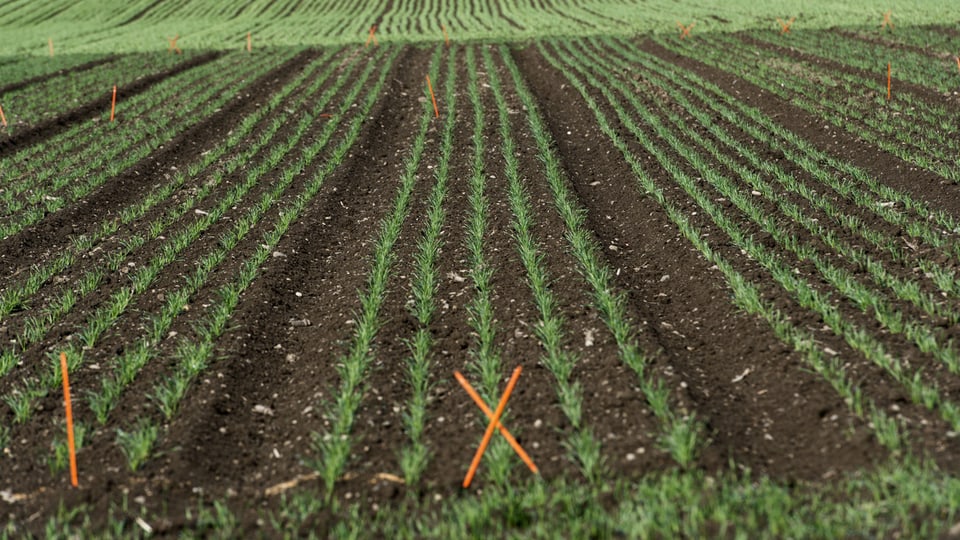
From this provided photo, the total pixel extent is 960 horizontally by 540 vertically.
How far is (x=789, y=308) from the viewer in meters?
6.33

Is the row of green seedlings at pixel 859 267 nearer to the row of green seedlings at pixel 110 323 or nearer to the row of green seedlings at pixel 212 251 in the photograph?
the row of green seedlings at pixel 212 251

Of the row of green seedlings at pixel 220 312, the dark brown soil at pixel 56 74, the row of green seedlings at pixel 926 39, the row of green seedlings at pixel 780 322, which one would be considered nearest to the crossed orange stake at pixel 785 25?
the row of green seedlings at pixel 926 39

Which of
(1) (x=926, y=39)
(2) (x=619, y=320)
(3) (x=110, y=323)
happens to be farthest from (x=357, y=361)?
(1) (x=926, y=39)

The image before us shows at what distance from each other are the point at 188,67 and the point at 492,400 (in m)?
21.0

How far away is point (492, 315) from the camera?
6.61 m

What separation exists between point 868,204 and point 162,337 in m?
7.51

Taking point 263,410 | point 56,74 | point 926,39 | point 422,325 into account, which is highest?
point 926,39

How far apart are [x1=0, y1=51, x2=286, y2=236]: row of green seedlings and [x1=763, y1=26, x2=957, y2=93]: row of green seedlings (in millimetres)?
14207

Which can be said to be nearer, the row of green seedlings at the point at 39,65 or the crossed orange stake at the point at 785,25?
the row of green seedlings at the point at 39,65

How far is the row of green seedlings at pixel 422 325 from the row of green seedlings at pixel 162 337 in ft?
5.27

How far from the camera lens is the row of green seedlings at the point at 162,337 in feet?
16.4

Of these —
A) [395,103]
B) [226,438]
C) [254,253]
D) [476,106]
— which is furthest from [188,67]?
[226,438]

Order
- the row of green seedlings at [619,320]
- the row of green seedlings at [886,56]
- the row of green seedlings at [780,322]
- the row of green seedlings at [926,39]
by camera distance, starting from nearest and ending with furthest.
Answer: the row of green seedlings at [619,320] < the row of green seedlings at [780,322] < the row of green seedlings at [886,56] < the row of green seedlings at [926,39]

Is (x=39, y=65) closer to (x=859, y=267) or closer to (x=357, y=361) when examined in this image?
(x=357, y=361)
